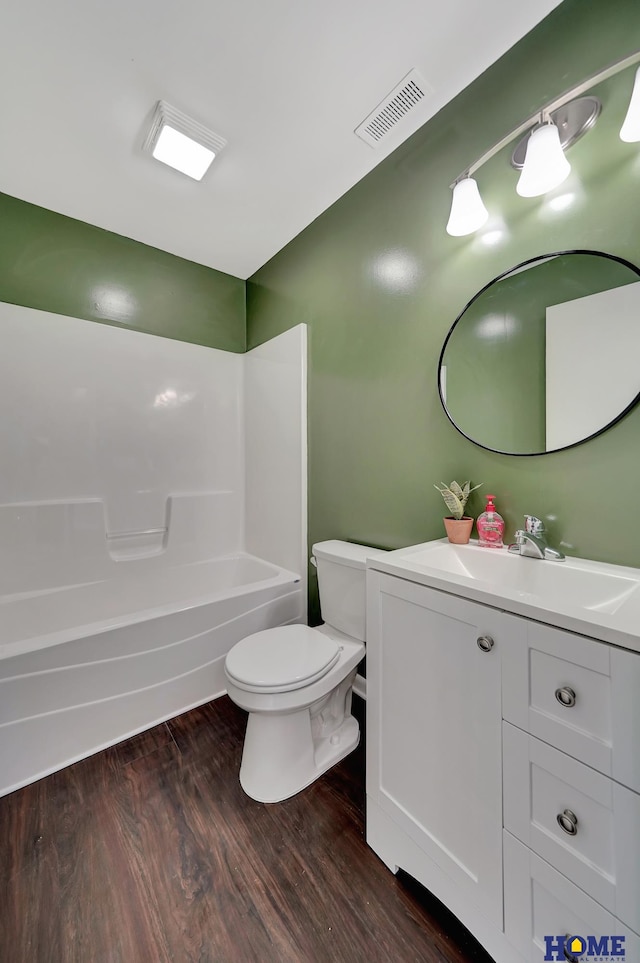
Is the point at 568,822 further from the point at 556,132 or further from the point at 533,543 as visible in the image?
the point at 556,132

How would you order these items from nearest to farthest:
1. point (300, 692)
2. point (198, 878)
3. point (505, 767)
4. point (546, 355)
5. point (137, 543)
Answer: point (505, 767) → point (198, 878) → point (546, 355) → point (300, 692) → point (137, 543)

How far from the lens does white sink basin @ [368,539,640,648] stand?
69 cm

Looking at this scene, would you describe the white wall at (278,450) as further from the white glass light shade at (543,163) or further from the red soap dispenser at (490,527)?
the white glass light shade at (543,163)

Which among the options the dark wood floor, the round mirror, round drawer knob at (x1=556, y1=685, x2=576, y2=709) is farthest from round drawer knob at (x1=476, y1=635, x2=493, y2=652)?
the dark wood floor

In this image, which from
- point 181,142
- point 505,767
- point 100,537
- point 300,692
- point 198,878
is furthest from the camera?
point 100,537

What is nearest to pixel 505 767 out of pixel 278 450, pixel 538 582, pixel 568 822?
pixel 568 822

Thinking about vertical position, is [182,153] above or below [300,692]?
above

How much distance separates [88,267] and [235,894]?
2.87m

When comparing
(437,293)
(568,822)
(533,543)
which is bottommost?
(568,822)

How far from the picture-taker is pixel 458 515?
1353 mm

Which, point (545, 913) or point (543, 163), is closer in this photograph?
point (545, 913)

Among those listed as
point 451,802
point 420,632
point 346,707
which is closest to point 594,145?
point 420,632

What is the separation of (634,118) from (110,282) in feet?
8.06

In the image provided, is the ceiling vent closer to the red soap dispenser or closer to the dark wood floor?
the red soap dispenser
